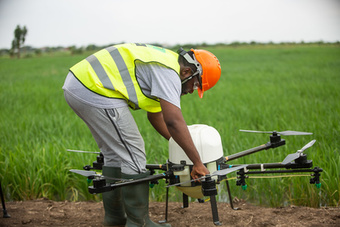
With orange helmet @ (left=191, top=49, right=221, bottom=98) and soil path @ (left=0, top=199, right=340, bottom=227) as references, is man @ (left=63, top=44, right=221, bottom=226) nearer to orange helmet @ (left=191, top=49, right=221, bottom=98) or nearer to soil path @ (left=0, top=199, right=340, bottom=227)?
orange helmet @ (left=191, top=49, right=221, bottom=98)

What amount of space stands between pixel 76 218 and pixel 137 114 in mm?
3868

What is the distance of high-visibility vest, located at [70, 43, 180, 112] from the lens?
250 cm

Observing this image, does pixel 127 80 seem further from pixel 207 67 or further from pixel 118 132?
pixel 207 67

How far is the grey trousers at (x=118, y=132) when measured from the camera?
253 cm

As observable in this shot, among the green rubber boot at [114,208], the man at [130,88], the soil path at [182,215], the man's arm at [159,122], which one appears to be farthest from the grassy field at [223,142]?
the man at [130,88]

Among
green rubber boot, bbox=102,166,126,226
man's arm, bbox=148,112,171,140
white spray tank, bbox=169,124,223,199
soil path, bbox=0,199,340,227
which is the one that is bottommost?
soil path, bbox=0,199,340,227

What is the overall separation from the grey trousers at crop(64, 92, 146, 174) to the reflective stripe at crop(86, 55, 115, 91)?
16cm

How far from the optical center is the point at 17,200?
13.0 ft

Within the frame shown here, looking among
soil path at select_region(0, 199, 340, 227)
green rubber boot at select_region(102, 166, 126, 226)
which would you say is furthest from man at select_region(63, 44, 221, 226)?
soil path at select_region(0, 199, 340, 227)

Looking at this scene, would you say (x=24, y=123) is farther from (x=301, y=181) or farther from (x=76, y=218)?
(x=301, y=181)

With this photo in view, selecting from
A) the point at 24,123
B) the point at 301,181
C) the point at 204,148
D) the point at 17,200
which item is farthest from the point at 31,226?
the point at 24,123

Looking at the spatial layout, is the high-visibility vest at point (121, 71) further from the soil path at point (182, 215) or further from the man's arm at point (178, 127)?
the soil path at point (182, 215)

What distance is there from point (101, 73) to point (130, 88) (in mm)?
218

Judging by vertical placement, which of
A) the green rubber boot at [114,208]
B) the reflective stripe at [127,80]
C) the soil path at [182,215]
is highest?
the reflective stripe at [127,80]
